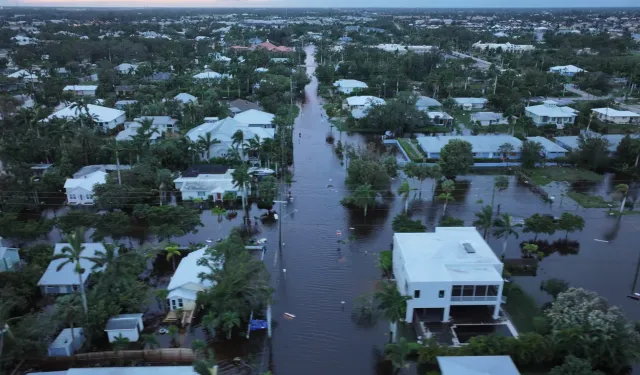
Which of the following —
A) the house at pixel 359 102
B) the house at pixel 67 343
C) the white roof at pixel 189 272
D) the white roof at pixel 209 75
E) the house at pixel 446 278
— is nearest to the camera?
the house at pixel 67 343

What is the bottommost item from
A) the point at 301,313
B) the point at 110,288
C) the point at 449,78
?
the point at 301,313

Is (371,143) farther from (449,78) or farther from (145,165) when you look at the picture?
(449,78)

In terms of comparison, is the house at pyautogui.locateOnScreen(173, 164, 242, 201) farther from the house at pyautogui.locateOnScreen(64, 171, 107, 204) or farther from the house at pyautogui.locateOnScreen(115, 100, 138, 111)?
the house at pyautogui.locateOnScreen(115, 100, 138, 111)

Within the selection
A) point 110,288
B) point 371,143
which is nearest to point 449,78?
point 371,143

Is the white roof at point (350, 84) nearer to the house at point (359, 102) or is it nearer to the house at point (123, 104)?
the house at point (359, 102)

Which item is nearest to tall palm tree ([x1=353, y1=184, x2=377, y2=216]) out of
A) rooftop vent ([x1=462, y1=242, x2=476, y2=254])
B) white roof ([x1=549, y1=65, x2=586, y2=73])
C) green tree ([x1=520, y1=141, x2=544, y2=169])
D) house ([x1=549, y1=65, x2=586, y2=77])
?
rooftop vent ([x1=462, y1=242, x2=476, y2=254])

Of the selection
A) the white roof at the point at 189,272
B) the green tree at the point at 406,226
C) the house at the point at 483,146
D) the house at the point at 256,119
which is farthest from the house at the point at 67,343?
the house at the point at 483,146

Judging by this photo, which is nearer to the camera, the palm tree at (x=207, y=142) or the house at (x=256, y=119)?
the palm tree at (x=207, y=142)
